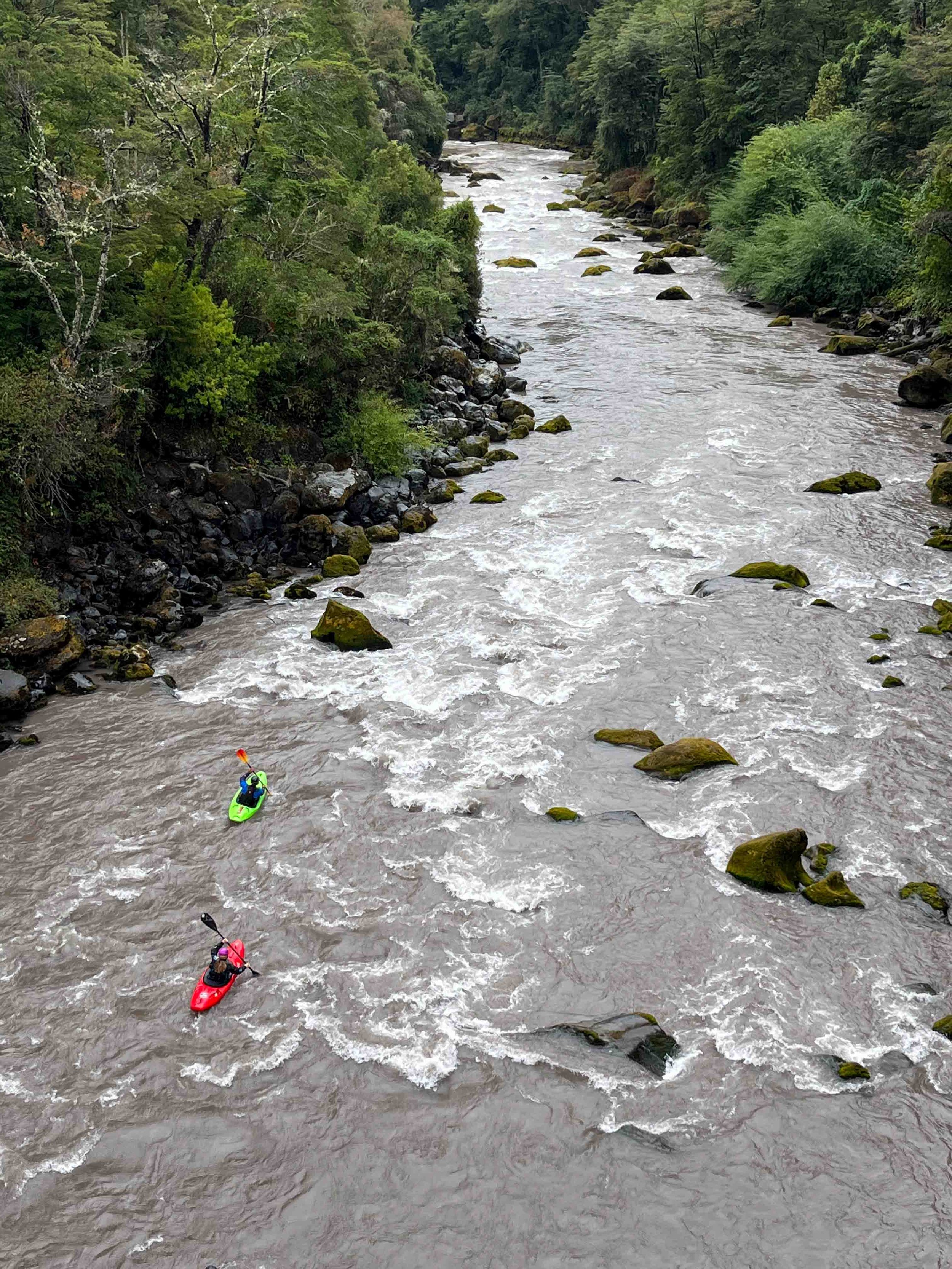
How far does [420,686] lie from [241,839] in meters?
4.50

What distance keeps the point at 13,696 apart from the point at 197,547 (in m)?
5.79

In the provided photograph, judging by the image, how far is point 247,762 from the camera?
1359 centimetres

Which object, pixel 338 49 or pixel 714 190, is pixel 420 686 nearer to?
pixel 338 49

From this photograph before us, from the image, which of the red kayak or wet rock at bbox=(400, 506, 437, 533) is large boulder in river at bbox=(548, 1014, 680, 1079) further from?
wet rock at bbox=(400, 506, 437, 533)

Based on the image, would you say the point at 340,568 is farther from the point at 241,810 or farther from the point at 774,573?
the point at 774,573

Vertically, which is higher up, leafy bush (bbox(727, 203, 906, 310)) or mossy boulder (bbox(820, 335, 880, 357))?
leafy bush (bbox(727, 203, 906, 310))

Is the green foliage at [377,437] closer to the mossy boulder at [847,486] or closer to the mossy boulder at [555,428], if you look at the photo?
the mossy boulder at [555,428]

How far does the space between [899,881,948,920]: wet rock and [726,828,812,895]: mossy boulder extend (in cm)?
113

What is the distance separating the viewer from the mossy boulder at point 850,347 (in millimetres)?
33625

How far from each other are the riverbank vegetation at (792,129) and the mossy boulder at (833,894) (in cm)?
2202

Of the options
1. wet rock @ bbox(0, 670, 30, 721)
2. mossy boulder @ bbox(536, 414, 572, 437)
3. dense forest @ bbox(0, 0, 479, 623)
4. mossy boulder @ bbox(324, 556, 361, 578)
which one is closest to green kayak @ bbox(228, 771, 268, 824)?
wet rock @ bbox(0, 670, 30, 721)

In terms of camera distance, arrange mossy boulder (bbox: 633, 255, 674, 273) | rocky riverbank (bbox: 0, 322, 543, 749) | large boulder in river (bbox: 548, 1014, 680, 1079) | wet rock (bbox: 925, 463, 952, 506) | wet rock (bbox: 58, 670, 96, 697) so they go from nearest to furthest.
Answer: large boulder in river (bbox: 548, 1014, 680, 1079) < wet rock (bbox: 58, 670, 96, 697) < rocky riverbank (bbox: 0, 322, 543, 749) < wet rock (bbox: 925, 463, 952, 506) < mossy boulder (bbox: 633, 255, 674, 273)

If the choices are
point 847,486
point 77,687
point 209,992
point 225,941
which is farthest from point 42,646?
point 847,486

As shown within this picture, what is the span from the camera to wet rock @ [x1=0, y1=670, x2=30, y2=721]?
591 inches
